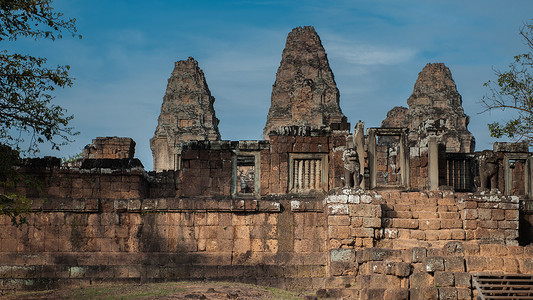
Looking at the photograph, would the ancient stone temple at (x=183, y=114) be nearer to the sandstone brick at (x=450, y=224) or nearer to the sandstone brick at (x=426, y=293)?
the sandstone brick at (x=450, y=224)

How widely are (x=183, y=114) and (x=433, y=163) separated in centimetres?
3368

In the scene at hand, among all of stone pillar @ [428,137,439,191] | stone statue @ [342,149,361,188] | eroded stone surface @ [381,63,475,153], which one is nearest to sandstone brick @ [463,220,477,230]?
stone statue @ [342,149,361,188]

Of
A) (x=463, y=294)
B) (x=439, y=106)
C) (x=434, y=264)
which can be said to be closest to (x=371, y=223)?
(x=434, y=264)

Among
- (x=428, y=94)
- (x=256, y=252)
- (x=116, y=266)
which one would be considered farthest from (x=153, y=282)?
(x=428, y=94)

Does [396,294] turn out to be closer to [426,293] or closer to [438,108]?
[426,293]

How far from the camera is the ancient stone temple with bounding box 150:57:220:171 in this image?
53.9 metres

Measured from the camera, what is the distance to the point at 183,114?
5472 cm

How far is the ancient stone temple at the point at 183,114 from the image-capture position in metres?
53.9

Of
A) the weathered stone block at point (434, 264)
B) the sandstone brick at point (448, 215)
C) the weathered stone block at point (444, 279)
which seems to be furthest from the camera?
the sandstone brick at point (448, 215)

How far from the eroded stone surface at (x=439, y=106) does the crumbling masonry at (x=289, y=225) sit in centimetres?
2901

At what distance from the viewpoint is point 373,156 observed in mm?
23094

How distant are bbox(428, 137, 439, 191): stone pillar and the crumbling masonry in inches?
1.4

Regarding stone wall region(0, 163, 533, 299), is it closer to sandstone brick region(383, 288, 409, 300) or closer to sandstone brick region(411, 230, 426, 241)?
sandstone brick region(411, 230, 426, 241)

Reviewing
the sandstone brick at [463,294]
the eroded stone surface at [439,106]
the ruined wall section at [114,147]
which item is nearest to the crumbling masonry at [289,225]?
the sandstone brick at [463,294]
